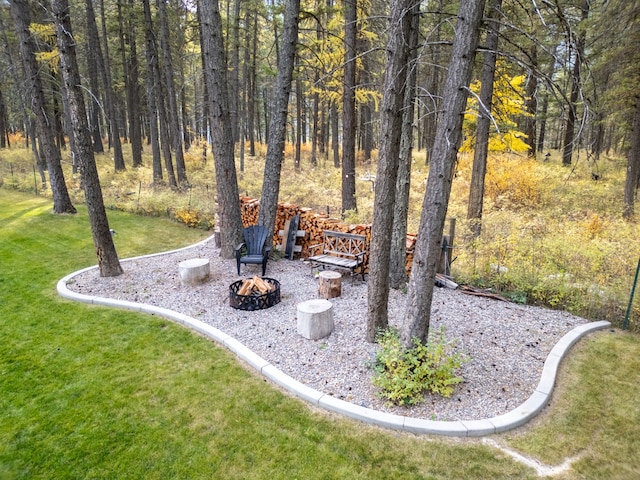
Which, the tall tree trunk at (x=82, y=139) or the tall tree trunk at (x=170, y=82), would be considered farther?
the tall tree trunk at (x=170, y=82)

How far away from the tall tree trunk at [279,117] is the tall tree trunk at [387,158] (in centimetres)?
338

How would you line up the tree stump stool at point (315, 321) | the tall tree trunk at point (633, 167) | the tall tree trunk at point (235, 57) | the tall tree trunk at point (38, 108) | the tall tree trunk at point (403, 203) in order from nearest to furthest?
the tree stump stool at point (315, 321)
the tall tree trunk at point (403, 203)
the tall tree trunk at point (38, 108)
the tall tree trunk at point (633, 167)
the tall tree trunk at point (235, 57)

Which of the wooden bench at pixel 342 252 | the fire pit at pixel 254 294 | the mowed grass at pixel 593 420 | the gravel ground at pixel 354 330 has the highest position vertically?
the wooden bench at pixel 342 252

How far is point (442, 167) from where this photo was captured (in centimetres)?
294

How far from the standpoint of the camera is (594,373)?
3.72 meters

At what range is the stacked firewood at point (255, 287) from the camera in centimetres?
519

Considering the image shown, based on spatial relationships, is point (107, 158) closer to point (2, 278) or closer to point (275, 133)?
point (2, 278)

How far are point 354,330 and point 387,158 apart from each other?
207 centimetres

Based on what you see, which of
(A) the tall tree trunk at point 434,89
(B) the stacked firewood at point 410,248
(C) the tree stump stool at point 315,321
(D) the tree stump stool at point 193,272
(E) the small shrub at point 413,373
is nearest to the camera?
(A) the tall tree trunk at point 434,89

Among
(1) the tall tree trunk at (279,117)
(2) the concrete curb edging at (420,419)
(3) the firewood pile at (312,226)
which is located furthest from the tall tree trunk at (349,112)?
(2) the concrete curb edging at (420,419)

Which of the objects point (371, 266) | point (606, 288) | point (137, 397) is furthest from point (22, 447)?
point (606, 288)

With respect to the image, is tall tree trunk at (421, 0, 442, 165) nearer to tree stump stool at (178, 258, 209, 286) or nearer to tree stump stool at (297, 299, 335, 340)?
tree stump stool at (297, 299, 335, 340)

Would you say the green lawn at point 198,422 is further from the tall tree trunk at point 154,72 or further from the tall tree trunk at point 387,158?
the tall tree trunk at point 154,72

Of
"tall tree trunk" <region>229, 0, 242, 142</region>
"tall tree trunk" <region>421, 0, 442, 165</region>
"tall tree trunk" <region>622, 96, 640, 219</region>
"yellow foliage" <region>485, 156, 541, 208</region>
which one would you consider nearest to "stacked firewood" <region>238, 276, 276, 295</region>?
"tall tree trunk" <region>421, 0, 442, 165</region>
